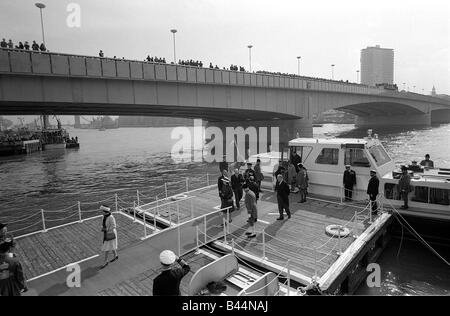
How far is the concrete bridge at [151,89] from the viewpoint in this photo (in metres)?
25.2

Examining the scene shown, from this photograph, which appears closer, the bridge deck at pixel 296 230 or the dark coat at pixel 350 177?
the bridge deck at pixel 296 230

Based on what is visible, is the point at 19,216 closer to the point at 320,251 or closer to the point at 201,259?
the point at 201,259

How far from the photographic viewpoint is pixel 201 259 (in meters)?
9.75

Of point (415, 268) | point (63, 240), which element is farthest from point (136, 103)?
point (415, 268)

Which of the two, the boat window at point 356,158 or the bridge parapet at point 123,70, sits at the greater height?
the bridge parapet at point 123,70

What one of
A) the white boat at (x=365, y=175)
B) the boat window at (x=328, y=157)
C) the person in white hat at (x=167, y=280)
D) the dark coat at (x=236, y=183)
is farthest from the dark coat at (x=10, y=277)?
the boat window at (x=328, y=157)

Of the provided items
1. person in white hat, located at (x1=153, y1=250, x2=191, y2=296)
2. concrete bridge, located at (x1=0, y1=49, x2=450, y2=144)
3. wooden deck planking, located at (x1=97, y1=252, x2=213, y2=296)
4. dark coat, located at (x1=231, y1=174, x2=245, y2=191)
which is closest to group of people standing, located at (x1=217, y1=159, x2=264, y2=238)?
dark coat, located at (x1=231, y1=174, x2=245, y2=191)

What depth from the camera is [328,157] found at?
1575 centimetres

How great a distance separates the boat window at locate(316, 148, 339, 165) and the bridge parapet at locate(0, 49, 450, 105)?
21845 millimetres

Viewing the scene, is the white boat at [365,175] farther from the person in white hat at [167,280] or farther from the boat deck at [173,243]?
the person in white hat at [167,280]

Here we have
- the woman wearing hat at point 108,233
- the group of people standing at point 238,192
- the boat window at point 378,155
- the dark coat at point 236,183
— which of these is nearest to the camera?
the woman wearing hat at point 108,233

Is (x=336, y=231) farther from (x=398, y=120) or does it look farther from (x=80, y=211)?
(x=398, y=120)

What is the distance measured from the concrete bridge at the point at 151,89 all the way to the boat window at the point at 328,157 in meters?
21.9

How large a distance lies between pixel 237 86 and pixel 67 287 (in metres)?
35.3
